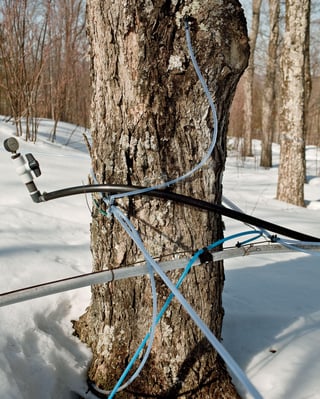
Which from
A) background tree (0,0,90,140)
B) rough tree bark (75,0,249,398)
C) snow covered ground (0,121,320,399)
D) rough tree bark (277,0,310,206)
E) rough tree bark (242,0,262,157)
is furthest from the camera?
rough tree bark (242,0,262,157)

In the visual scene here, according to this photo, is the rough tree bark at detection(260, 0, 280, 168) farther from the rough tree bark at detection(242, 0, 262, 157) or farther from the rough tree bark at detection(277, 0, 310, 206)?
the rough tree bark at detection(277, 0, 310, 206)

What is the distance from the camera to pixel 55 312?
1466mm

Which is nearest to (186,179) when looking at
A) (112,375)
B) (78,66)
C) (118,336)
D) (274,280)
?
(118,336)

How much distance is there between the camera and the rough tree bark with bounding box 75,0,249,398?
1.02 meters

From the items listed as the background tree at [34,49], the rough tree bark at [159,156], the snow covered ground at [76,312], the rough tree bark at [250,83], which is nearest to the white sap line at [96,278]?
the rough tree bark at [159,156]

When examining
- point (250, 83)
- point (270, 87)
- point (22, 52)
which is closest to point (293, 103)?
point (22, 52)

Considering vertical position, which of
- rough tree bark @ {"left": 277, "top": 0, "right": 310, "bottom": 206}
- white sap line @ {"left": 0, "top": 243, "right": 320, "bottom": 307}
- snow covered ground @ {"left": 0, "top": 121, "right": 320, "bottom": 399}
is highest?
rough tree bark @ {"left": 277, "top": 0, "right": 310, "bottom": 206}

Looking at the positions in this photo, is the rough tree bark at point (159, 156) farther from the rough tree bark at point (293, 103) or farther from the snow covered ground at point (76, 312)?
the rough tree bark at point (293, 103)

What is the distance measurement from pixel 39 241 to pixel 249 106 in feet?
31.0

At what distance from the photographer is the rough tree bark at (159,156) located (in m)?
1.02

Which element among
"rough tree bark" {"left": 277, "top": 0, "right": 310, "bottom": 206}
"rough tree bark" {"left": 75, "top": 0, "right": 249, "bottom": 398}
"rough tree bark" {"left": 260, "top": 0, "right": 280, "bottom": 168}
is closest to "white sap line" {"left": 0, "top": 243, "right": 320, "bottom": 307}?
"rough tree bark" {"left": 75, "top": 0, "right": 249, "bottom": 398}

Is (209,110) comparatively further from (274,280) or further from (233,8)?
(274,280)

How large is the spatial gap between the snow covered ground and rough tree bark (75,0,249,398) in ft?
0.47

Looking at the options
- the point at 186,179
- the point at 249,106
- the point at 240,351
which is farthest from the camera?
the point at 249,106
